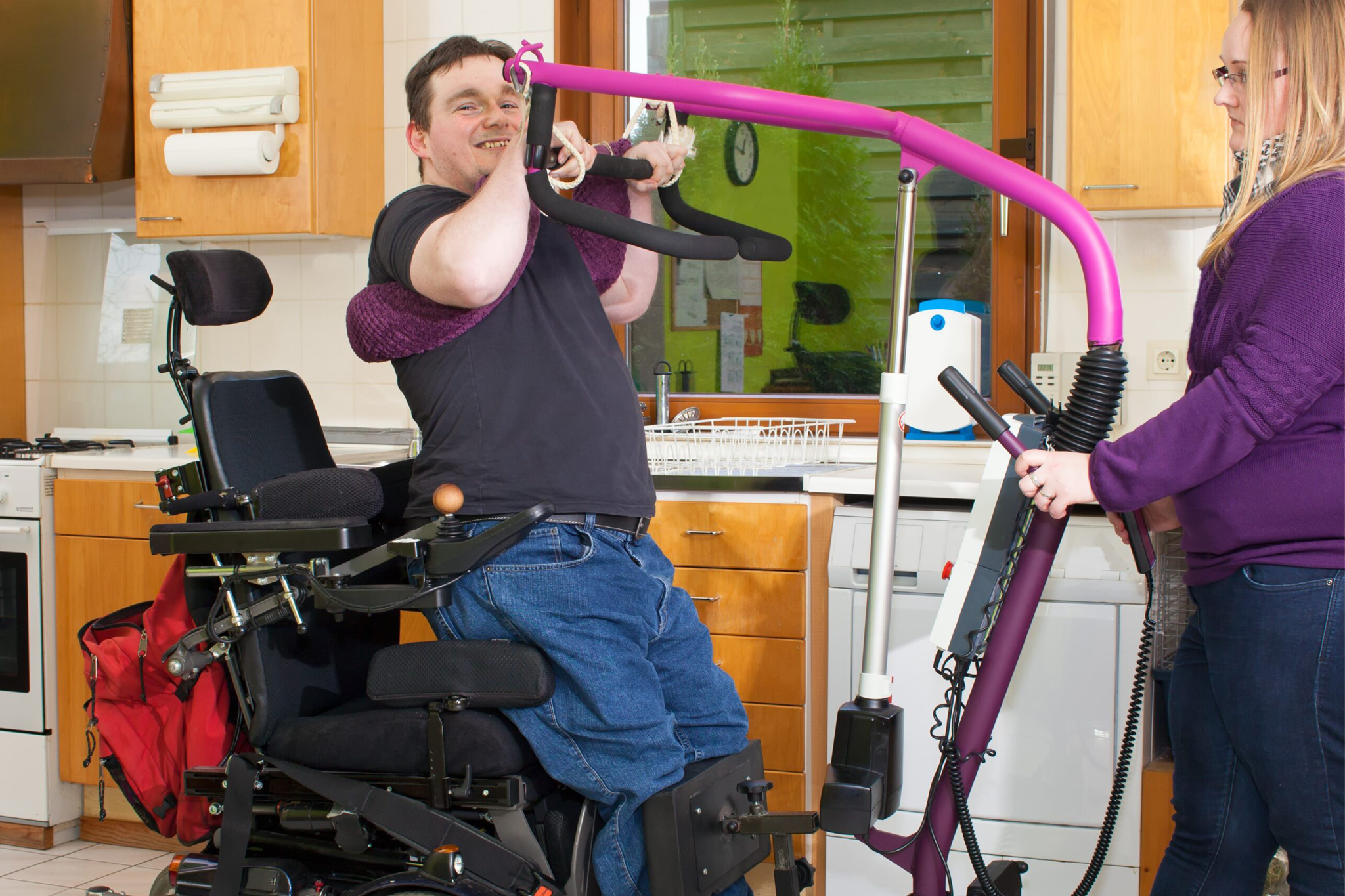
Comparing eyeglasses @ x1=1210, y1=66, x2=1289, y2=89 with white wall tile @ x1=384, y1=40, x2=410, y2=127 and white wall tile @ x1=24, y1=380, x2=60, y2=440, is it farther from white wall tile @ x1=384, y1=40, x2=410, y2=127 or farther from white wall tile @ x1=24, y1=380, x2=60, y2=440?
white wall tile @ x1=24, y1=380, x2=60, y2=440

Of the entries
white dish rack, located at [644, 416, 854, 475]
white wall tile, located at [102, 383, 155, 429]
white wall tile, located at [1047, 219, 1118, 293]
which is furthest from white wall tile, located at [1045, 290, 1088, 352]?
white wall tile, located at [102, 383, 155, 429]

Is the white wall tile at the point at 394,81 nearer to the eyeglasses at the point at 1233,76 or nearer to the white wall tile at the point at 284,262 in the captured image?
the white wall tile at the point at 284,262

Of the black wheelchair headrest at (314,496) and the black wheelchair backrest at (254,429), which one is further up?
the black wheelchair backrest at (254,429)

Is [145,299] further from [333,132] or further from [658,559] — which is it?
[658,559]

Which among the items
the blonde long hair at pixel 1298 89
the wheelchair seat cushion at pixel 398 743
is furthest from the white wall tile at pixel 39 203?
the blonde long hair at pixel 1298 89

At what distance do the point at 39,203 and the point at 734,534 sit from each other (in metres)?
2.42

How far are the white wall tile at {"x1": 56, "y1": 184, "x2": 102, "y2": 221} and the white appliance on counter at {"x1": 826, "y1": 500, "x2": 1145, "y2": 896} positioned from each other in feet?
8.09

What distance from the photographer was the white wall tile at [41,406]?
345 centimetres

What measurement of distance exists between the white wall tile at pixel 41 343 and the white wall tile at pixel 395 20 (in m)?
1.29

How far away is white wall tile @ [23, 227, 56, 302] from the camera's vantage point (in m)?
3.44

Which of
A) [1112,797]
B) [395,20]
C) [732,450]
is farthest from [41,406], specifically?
[1112,797]

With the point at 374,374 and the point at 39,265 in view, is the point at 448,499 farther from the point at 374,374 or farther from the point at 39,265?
the point at 39,265

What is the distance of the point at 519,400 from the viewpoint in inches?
56.3

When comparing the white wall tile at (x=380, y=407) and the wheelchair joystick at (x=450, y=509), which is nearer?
the wheelchair joystick at (x=450, y=509)
